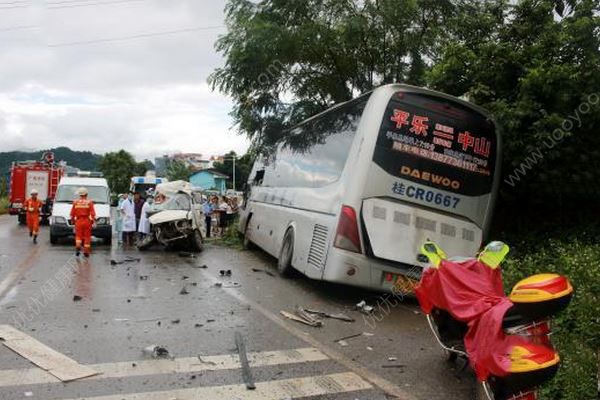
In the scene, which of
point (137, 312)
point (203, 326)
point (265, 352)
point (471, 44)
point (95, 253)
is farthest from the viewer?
point (95, 253)

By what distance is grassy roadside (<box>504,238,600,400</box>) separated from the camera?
4734 millimetres

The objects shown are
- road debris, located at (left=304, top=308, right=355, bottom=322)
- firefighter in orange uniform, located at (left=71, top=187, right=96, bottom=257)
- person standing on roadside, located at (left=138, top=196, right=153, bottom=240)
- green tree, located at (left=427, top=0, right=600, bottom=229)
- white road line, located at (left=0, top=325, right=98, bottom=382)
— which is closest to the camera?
white road line, located at (left=0, top=325, right=98, bottom=382)

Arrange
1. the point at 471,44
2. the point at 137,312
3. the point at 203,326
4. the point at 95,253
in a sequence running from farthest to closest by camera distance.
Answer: the point at 95,253 → the point at 471,44 → the point at 137,312 → the point at 203,326

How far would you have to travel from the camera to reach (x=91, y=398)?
457 cm

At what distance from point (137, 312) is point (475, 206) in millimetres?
4992

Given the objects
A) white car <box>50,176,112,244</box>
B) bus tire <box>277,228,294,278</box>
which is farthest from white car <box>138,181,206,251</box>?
bus tire <box>277,228,294,278</box>

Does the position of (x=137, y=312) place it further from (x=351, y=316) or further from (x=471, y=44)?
(x=471, y=44)

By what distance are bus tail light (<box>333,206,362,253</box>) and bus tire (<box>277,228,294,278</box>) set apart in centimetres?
228

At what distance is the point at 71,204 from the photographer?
17.3 metres

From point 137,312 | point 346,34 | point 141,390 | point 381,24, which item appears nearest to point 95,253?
point 137,312

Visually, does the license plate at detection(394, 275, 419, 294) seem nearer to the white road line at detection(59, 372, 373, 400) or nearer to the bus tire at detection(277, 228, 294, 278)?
the bus tire at detection(277, 228, 294, 278)

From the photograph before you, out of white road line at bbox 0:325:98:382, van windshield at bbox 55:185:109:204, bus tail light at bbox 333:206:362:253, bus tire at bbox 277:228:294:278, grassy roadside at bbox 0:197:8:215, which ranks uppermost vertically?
bus tail light at bbox 333:206:362:253

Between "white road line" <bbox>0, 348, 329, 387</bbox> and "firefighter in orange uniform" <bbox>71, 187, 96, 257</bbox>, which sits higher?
"firefighter in orange uniform" <bbox>71, 187, 96, 257</bbox>

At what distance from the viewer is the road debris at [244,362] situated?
4977mm
